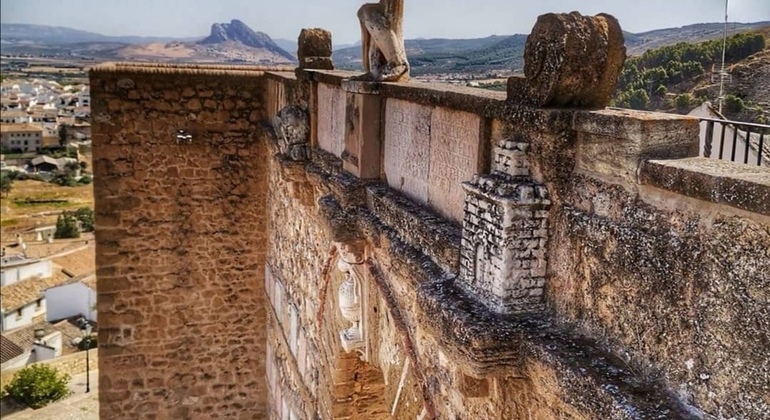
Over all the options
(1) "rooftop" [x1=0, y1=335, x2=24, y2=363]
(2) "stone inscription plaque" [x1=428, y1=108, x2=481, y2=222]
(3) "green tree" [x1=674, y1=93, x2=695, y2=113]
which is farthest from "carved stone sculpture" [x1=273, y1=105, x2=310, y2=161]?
(1) "rooftop" [x1=0, y1=335, x2=24, y2=363]

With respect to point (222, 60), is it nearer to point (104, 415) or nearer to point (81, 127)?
point (104, 415)

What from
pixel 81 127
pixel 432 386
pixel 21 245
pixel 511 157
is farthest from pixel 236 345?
pixel 81 127

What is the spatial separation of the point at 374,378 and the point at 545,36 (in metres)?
3.59

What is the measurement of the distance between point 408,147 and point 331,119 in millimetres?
1683

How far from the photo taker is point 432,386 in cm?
331

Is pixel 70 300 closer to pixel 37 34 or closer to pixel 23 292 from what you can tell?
pixel 23 292

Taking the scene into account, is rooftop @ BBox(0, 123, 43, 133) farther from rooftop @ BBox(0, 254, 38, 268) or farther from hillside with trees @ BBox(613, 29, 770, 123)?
hillside with trees @ BBox(613, 29, 770, 123)

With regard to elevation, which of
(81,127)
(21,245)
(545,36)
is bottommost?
(21,245)

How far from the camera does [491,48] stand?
496 cm

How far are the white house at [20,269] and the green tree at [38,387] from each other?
48.1 feet

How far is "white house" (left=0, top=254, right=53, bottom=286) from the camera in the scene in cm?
3797

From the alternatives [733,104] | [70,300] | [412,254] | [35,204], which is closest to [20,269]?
[70,300]

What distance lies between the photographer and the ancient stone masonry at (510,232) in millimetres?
2443

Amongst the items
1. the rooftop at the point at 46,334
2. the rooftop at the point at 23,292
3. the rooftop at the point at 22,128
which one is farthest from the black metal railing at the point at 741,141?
the rooftop at the point at 22,128
